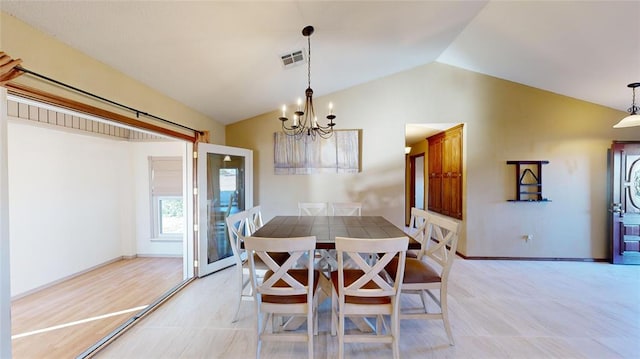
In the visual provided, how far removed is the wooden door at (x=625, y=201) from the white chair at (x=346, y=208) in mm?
3943

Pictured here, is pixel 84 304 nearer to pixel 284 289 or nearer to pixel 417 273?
pixel 284 289

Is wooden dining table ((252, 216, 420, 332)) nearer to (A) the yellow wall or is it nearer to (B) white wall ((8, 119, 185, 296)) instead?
(A) the yellow wall

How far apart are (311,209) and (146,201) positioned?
2789 millimetres

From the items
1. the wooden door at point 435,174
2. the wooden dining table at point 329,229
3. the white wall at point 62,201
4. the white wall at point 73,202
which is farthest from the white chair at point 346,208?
the white wall at point 62,201

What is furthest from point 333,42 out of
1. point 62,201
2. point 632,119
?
point 62,201

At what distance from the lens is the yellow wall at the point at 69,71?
4.71ft

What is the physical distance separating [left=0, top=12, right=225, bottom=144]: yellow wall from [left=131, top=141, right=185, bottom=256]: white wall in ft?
5.19

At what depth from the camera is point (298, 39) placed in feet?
8.11

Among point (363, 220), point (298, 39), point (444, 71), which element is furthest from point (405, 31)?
point (363, 220)

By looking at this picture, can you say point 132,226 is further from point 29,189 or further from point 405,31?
point 405,31

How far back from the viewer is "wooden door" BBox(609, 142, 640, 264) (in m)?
3.70

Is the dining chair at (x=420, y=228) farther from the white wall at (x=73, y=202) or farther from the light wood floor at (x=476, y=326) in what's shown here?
the white wall at (x=73, y=202)

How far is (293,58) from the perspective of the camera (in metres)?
2.76

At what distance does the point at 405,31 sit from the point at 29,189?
4859mm
